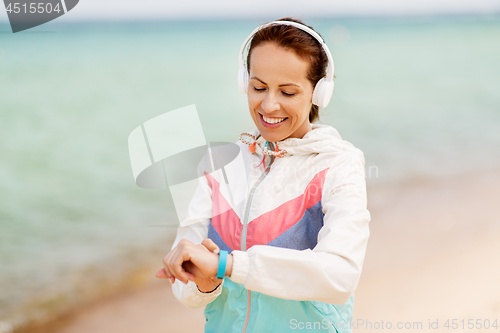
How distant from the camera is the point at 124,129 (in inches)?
350

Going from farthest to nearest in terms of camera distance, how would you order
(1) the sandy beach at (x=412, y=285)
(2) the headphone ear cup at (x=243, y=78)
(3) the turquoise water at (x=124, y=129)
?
1. (3) the turquoise water at (x=124, y=129)
2. (1) the sandy beach at (x=412, y=285)
3. (2) the headphone ear cup at (x=243, y=78)

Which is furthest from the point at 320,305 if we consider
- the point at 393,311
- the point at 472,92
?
the point at 472,92

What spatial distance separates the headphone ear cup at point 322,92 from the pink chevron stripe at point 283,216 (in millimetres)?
298

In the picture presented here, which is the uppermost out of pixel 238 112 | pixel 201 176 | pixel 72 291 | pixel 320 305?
pixel 201 176

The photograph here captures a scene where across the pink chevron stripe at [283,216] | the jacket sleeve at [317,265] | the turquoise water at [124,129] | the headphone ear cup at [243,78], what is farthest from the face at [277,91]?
the turquoise water at [124,129]

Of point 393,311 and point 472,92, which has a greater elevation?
point 393,311

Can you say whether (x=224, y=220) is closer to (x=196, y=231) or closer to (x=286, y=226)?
(x=196, y=231)

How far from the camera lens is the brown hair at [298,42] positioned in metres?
1.69

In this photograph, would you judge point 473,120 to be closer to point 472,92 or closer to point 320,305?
point 472,92

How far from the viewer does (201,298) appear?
1.67 metres

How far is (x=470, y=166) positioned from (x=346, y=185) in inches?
195

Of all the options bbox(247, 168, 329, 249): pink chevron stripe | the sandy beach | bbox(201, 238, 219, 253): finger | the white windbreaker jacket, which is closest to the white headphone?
the white windbreaker jacket

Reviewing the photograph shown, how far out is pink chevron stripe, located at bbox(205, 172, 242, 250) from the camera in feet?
5.55

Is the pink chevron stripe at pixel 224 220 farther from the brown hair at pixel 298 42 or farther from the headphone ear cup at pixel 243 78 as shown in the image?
the brown hair at pixel 298 42
